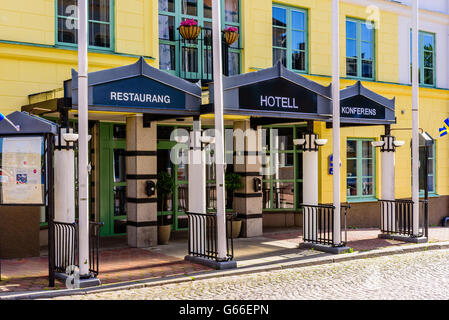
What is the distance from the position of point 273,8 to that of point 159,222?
255 inches

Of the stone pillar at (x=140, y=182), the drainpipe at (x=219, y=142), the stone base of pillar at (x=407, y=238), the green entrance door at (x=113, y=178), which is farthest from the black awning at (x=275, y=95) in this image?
the green entrance door at (x=113, y=178)

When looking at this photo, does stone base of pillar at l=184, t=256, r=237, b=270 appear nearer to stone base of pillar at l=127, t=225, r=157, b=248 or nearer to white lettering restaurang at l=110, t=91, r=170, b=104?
stone base of pillar at l=127, t=225, r=157, b=248

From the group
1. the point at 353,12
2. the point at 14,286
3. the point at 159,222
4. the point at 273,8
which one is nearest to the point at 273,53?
the point at 273,8

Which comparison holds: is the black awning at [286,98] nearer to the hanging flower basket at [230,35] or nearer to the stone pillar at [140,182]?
the hanging flower basket at [230,35]

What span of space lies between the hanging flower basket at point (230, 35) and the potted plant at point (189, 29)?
86cm

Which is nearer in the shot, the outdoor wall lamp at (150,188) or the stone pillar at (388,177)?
the outdoor wall lamp at (150,188)

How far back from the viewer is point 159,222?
1356 centimetres

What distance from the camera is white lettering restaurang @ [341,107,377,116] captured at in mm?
12183

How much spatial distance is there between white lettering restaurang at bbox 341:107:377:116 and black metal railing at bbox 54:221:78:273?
6504mm

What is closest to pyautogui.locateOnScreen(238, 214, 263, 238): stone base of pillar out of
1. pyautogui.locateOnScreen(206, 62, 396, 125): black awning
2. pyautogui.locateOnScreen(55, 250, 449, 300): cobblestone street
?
pyautogui.locateOnScreen(206, 62, 396, 125): black awning

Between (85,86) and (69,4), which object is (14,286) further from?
(69,4)

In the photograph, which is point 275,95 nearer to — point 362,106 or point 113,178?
point 362,106

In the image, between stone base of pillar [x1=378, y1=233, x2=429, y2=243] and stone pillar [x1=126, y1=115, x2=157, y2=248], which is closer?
stone pillar [x1=126, y1=115, x2=157, y2=248]

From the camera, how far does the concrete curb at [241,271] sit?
7823mm
